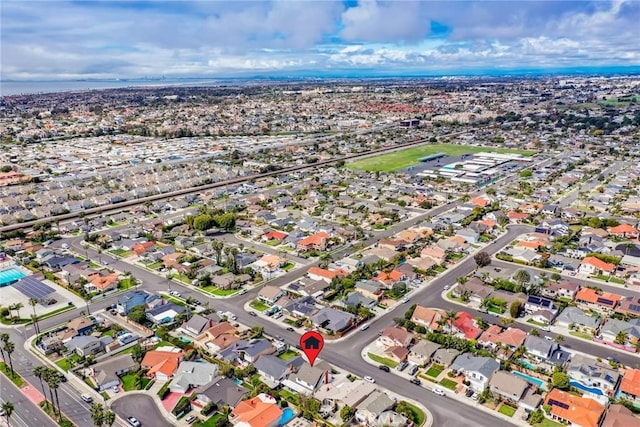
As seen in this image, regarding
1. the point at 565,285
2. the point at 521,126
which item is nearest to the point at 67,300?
the point at 565,285

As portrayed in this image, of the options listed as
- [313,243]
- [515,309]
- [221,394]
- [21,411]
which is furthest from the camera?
[313,243]

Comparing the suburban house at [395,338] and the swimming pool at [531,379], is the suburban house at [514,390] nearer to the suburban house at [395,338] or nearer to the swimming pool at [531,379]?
the swimming pool at [531,379]

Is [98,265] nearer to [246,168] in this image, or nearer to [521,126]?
[246,168]

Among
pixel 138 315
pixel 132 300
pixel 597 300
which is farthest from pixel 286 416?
pixel 597 300

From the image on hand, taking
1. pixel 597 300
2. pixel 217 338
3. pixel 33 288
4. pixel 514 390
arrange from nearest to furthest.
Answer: pixel 514 390
pixel 217 338
pixel 597 300
pixel 33 288

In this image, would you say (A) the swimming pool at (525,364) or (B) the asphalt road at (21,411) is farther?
(A) the swimming pool at (525,364)

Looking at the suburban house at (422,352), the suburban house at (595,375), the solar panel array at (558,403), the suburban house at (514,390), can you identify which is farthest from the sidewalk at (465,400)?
the suburban house at (595,375)

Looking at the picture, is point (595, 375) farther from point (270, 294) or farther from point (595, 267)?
point (270, 294)
